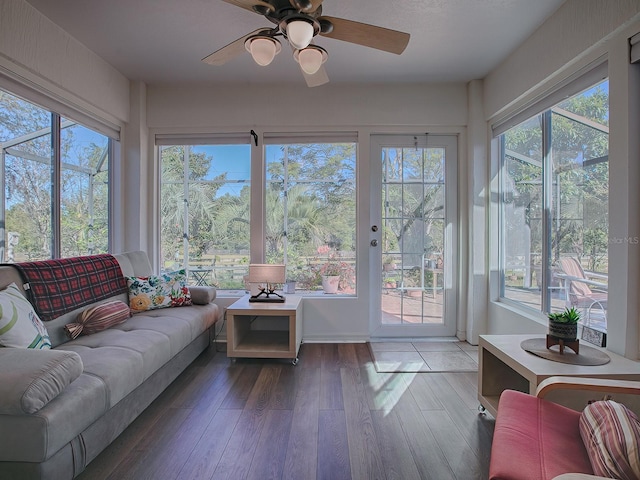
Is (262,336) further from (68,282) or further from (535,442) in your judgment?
(535,442)

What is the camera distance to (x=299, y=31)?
1.51 metres

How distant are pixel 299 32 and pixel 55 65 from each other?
2154 mm

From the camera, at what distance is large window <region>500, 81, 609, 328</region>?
2214mm

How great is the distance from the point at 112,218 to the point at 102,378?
7.41 feet

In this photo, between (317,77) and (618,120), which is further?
(317,77)

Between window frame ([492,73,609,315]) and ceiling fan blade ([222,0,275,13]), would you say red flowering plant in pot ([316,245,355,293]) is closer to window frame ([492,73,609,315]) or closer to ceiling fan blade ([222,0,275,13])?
window frame ([492,73,609,315])

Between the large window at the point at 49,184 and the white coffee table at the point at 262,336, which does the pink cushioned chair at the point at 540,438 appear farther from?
the large window at the point at 49,184

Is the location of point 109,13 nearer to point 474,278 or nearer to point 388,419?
point 388,419

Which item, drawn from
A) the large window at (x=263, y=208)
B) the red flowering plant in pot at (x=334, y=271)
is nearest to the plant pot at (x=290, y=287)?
the large window at (x=263, y=208)

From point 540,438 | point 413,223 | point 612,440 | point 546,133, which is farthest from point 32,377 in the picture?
point 546,133

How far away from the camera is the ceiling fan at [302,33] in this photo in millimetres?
1494

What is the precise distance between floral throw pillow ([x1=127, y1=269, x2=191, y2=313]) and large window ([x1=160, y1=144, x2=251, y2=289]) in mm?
532

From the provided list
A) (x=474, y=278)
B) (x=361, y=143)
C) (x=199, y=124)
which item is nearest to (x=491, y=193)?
(x=474, y=278)

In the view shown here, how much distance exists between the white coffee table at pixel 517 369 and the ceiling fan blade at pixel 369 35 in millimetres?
1741
